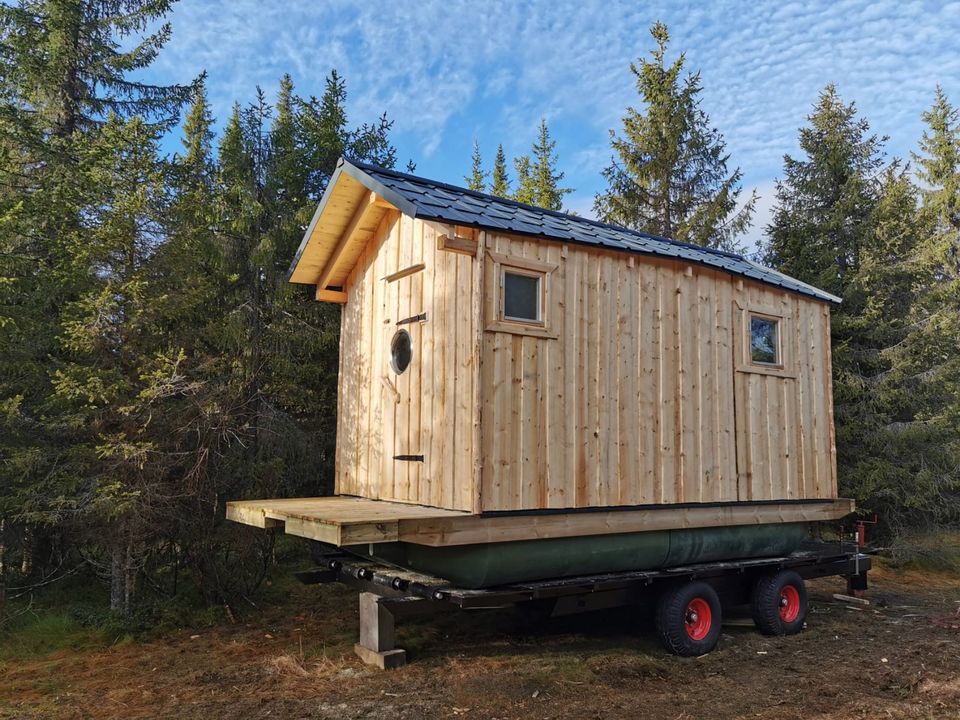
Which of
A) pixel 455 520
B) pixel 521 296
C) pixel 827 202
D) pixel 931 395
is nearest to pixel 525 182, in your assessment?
pixel 827 202

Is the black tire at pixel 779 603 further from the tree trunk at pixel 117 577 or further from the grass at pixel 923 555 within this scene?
the tree trunk at pixel 117 577

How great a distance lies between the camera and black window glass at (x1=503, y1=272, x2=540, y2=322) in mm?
6945

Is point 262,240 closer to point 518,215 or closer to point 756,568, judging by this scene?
point 518,215

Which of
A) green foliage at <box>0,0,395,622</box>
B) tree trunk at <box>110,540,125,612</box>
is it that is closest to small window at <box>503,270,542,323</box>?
green foliage at <box>0,0,395,622</box>

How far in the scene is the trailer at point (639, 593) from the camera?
6500 mm

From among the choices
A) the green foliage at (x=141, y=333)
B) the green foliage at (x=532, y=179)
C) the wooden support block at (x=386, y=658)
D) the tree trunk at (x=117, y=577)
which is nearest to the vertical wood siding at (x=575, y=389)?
the wooden support block at (x=386, y=658)

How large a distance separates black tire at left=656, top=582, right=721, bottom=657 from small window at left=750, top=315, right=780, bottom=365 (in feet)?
10.1

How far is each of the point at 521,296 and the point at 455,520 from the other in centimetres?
232

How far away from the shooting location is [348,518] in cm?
604

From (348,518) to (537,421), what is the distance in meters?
2.05

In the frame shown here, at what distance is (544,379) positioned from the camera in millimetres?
6996

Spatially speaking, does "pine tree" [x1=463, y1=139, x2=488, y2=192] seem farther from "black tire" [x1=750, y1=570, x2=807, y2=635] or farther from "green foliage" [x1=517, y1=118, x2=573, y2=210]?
"black tire" [x1=750, y1=570, x2=807, y2=635]

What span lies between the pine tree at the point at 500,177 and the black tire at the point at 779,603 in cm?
2135

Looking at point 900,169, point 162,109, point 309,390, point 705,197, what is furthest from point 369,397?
point 900,169
